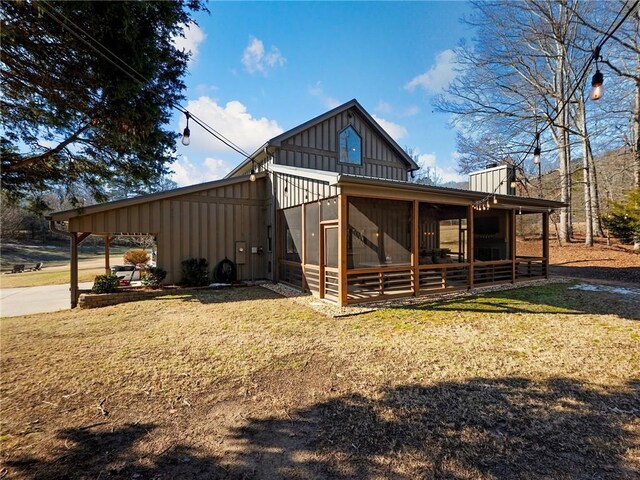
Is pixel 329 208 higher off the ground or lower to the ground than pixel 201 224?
higher

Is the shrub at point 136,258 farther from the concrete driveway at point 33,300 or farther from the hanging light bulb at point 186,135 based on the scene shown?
the hanging light bulb at point 186,135

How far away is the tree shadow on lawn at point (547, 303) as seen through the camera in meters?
6.63

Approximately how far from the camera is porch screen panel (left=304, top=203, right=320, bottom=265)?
27.5 feet

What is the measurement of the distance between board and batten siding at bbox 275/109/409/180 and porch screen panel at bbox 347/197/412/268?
468 centimetres

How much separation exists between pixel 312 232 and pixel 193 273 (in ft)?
14.6

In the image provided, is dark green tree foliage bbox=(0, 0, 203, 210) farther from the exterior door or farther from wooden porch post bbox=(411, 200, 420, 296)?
wooden porch post bbox=(411, 200, 420, 296)

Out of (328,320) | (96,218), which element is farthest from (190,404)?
(96,218)

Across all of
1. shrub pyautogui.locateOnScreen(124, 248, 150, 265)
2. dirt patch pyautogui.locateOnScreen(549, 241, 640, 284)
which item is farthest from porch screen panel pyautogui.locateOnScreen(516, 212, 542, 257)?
shrub pyautogui.locateOnScreen(124, 248, 150, 265)

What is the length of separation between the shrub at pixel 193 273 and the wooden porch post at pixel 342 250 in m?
5.26

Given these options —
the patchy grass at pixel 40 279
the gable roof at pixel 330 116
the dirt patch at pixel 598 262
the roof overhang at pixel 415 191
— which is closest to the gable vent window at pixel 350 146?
the gable roof at pixel 330 116

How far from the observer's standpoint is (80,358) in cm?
423

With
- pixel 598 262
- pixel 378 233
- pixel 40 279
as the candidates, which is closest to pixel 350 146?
pixel 378 233

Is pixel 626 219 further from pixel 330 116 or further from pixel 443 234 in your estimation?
pixel 330 116

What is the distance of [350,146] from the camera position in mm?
12625
